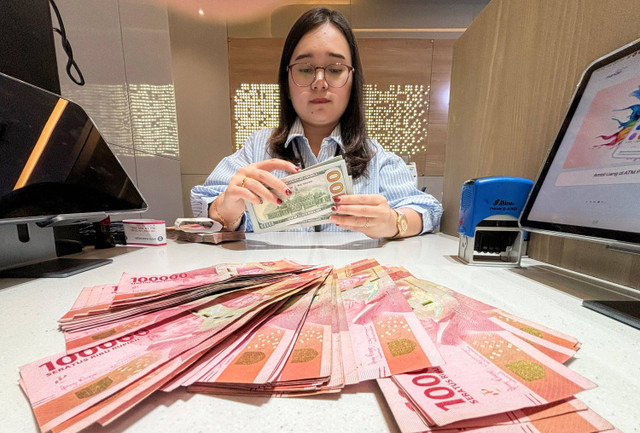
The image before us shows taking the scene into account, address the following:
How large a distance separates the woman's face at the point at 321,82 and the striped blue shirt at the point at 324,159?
93mm

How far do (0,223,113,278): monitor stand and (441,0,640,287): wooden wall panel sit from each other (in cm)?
101

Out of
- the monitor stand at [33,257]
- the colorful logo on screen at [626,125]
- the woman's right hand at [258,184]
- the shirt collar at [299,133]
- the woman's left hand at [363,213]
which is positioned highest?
the shirt collar at [299,133]

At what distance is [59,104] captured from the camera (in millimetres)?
625

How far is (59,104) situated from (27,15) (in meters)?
0.25

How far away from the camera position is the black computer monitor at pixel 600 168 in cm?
38

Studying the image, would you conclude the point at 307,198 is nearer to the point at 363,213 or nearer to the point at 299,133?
the point at 363,213

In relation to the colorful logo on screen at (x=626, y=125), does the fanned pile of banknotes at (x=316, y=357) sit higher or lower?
lower

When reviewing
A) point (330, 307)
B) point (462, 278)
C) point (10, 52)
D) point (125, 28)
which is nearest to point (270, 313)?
point (330, 307)

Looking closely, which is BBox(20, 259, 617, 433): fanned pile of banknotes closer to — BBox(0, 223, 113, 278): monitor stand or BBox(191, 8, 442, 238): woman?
BBox(0, 223, 113, 278): monitor stand

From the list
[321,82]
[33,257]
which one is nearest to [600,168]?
[321,82]

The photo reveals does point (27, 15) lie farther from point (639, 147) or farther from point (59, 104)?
point (639, 147)

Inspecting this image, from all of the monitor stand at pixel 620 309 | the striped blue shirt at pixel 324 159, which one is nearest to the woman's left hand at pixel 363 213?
the striped blue shirt at pixel 324 159

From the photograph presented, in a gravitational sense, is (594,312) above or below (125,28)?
below

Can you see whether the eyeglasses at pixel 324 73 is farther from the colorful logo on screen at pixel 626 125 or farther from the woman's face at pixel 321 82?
the colorful logo on screen at pixel 626 125
